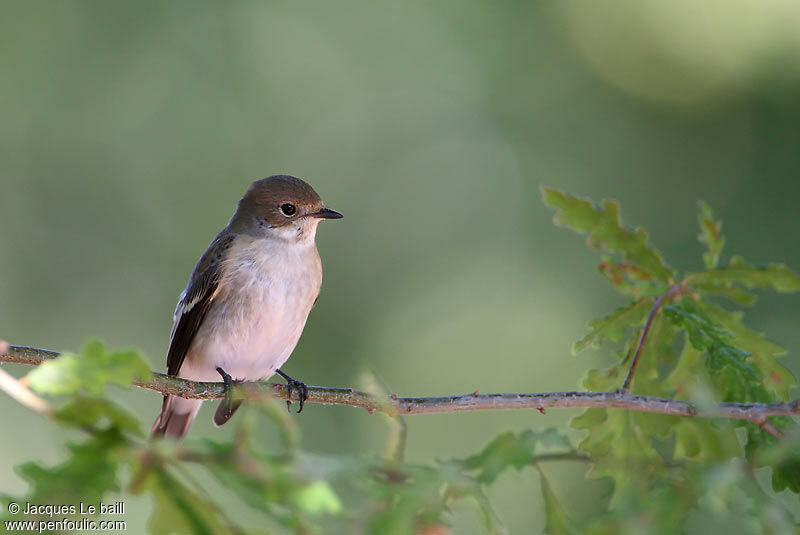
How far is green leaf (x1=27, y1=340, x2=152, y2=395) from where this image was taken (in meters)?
1.30

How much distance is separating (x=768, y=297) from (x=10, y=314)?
25.1 ft

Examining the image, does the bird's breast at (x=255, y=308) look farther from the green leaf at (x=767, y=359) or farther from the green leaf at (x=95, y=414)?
the green leaf at (x=95, y=414)

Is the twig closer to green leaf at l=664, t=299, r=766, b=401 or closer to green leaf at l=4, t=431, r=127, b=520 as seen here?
green leaf at l=664, t=299, r=766, b=401

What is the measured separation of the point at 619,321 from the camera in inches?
112

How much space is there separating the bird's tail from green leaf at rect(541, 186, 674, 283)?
9.11ft

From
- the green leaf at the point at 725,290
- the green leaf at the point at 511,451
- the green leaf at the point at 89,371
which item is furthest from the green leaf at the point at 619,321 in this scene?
the green leaf at the point at 89,371

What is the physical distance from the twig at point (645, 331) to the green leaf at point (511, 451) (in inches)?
30.4

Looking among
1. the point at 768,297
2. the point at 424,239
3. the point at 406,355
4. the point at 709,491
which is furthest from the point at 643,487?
the point at 424,239

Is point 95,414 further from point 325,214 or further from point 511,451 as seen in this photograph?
point 325,214

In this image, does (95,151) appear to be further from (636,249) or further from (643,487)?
(643,487)

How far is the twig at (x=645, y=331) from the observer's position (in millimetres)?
2500

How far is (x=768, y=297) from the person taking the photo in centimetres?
805

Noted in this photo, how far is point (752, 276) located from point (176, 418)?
3359 millimetres

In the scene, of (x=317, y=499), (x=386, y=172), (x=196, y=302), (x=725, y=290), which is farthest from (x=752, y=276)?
(x=386, y=172)
